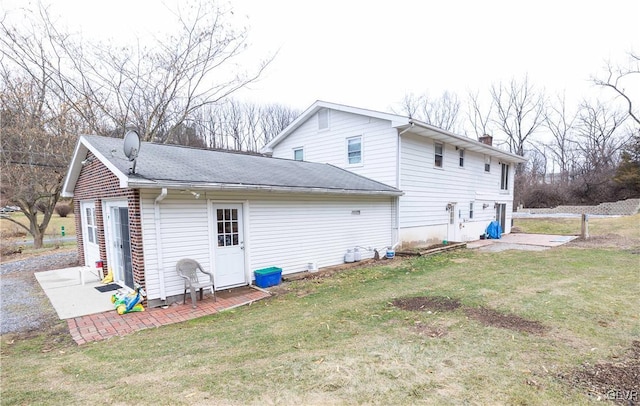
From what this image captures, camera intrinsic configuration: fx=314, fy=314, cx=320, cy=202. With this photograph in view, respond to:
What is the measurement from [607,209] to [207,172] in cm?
3493

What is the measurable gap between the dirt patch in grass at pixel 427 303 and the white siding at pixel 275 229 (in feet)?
10.9

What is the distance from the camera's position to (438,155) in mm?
12953

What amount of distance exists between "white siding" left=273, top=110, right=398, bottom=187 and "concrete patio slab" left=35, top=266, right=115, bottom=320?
8774mm

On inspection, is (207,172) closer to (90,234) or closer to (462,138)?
(90,234)

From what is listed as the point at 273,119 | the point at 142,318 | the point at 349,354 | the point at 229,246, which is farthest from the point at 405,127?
the point at 273,119

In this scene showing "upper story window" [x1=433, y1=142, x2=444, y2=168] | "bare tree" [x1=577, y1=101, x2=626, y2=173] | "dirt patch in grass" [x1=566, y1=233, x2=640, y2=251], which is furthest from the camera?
"bare tree" [x1=577, y1=101, x2=626, y2=173]

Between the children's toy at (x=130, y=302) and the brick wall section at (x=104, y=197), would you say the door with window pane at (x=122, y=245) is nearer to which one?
the brick wall section at (x=104, y=197)

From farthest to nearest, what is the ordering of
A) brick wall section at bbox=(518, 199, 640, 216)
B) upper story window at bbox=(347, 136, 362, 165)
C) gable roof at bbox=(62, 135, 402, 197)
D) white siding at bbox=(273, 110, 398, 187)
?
brick wall section at bbox=(518, 199, 640, 216) → upper story window at bbox=(347, 136, 362, 165) → white siding at bbox=(273, 110, 398, 187) → gable roof at bbox=(62, 135, 402, 197)

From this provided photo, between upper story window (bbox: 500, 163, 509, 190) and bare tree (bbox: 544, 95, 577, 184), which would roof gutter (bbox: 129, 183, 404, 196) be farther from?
bare tree (bbox: 544, 95, 577, 184)

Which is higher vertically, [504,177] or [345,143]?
[345,143]

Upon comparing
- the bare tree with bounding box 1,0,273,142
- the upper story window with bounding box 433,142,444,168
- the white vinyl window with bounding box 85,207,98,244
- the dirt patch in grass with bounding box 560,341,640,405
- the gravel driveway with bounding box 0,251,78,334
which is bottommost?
the gravel driveway with bounding box 0,251,78,334

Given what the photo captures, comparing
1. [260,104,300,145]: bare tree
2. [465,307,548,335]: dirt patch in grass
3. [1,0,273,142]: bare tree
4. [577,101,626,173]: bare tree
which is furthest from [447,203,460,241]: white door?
[577,101,626,173]: bare tree

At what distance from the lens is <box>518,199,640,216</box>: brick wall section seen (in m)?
26.4

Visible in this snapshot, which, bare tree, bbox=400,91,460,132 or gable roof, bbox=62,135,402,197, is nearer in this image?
gable roof, bbox=62,135,402,197
